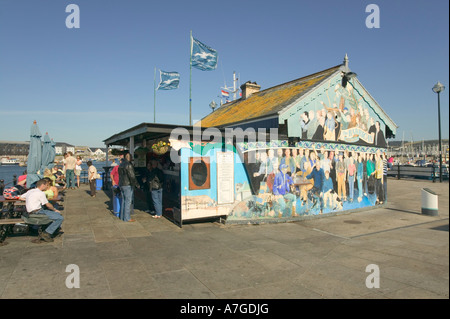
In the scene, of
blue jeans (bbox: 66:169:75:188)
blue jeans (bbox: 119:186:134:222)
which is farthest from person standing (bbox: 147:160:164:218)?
blue jeans (bbox: 66:169:75:188)

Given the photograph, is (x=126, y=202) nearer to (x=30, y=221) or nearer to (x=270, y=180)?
(x=30, y=221)

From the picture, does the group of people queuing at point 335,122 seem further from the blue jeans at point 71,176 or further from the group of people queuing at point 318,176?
the blue jeans at point 71,176

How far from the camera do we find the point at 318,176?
11.8 m

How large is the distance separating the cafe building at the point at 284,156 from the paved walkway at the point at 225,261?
1045mm

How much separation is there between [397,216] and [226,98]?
1903 cm

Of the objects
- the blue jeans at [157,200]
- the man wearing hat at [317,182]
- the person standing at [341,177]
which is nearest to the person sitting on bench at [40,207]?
the blue jeans at [157,200]

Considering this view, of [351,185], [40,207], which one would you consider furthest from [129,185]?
[351,185]

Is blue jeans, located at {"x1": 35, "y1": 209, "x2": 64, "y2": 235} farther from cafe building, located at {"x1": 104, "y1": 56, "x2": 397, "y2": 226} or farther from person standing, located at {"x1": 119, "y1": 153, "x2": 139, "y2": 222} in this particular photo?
cafe building, located at {"x1": 104, "y1": 56, "x2": 397, "y2": 226}

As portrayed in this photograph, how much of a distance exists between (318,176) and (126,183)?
7493 mm

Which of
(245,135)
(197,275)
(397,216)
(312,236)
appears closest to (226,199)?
(245,135)

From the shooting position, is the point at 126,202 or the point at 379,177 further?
the point at 379,177

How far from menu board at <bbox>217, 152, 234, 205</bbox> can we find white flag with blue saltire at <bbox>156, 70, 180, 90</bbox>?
13068mm

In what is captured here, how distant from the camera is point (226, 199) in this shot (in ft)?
31.9
